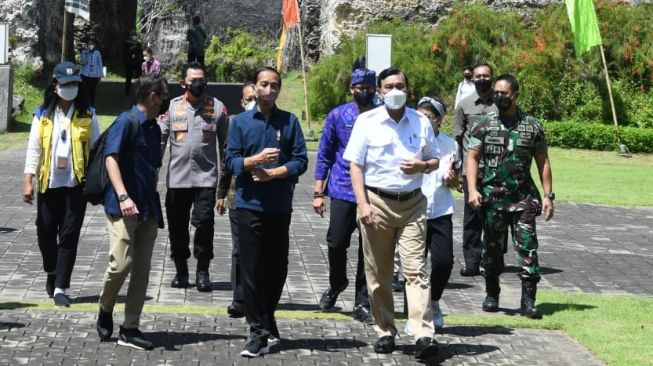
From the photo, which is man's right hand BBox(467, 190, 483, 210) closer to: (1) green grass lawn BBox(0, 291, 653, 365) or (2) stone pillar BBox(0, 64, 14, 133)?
(1) green grass lawn BBox(0, 291, 653, 365)

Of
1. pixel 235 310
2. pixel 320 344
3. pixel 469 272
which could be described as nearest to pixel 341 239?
pixel 235 310

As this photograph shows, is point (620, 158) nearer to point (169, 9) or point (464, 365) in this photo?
point (464, 365)

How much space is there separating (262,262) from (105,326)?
1.14m

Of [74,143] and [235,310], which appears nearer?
[235,310]

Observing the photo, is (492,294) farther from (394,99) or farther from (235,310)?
(394,99)

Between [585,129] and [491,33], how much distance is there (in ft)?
15.1

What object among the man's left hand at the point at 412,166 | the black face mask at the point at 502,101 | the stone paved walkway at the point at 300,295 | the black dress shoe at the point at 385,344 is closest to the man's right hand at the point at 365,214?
the man's left hand at the point at 412,166

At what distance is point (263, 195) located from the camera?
8.27 meters

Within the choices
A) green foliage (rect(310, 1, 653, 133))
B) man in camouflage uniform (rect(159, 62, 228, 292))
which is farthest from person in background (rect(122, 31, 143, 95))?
man in camouflage uniform (rect(159, 62, 228, 292))

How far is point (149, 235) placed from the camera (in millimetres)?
8461

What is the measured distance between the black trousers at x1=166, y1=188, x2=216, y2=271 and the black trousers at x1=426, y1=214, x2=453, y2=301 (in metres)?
2.23

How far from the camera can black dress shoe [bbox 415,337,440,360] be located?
26.1 feet

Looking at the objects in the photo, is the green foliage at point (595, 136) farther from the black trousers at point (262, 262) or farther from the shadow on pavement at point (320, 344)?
the black trousers at point (262, 262)

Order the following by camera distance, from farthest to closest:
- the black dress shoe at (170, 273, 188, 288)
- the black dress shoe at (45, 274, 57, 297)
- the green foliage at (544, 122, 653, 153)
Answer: the green foliage at (544, 122, 653, 153)
the black dress shoe at (170, 273, 188, 288)
the black dress shoe at (45, 274, 57, 297)
